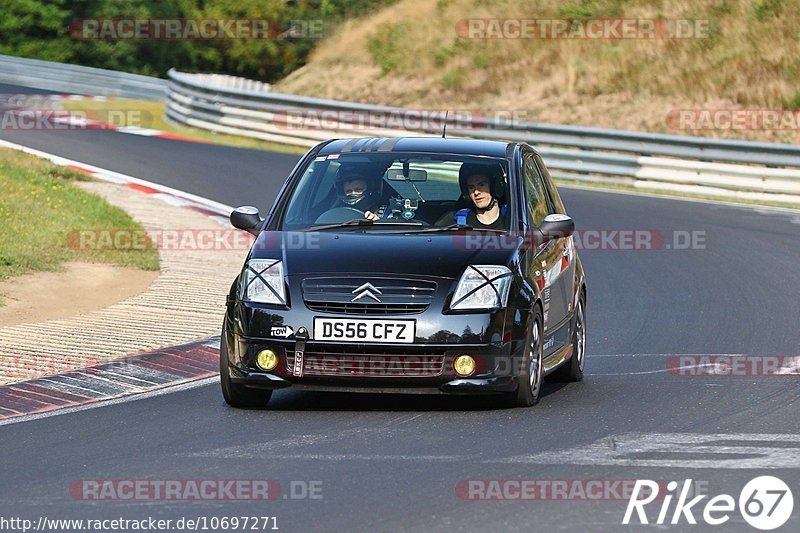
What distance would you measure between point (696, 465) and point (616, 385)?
9.59 feet

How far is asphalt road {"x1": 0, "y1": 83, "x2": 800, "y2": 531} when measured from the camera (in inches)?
261

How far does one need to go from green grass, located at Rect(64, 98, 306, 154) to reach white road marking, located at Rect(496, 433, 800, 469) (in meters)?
21.1

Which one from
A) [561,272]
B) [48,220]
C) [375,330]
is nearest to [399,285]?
[375,330]

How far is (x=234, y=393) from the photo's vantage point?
30.5 feet

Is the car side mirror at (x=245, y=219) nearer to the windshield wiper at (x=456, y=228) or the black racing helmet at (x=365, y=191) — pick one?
the black racing helmet at (x=365, y=191)

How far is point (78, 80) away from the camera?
4088 centimetres

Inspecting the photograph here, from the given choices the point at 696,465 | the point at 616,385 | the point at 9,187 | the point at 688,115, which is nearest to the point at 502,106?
the point at 688,115

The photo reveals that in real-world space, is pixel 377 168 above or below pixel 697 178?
above

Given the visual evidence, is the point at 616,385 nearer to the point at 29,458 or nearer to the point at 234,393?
the point at 234,393

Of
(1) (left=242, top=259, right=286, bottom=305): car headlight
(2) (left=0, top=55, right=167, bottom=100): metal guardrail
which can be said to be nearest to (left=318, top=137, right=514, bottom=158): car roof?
(1) (left=242, top=259, right=286, bottom=305): car headlight

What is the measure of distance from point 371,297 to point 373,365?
0.39 m

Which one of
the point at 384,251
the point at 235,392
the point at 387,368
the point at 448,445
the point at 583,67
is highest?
the point at 384,251

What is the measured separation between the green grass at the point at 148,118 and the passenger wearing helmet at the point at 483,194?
19.0m

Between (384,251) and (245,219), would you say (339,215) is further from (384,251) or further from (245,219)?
(384,251)
